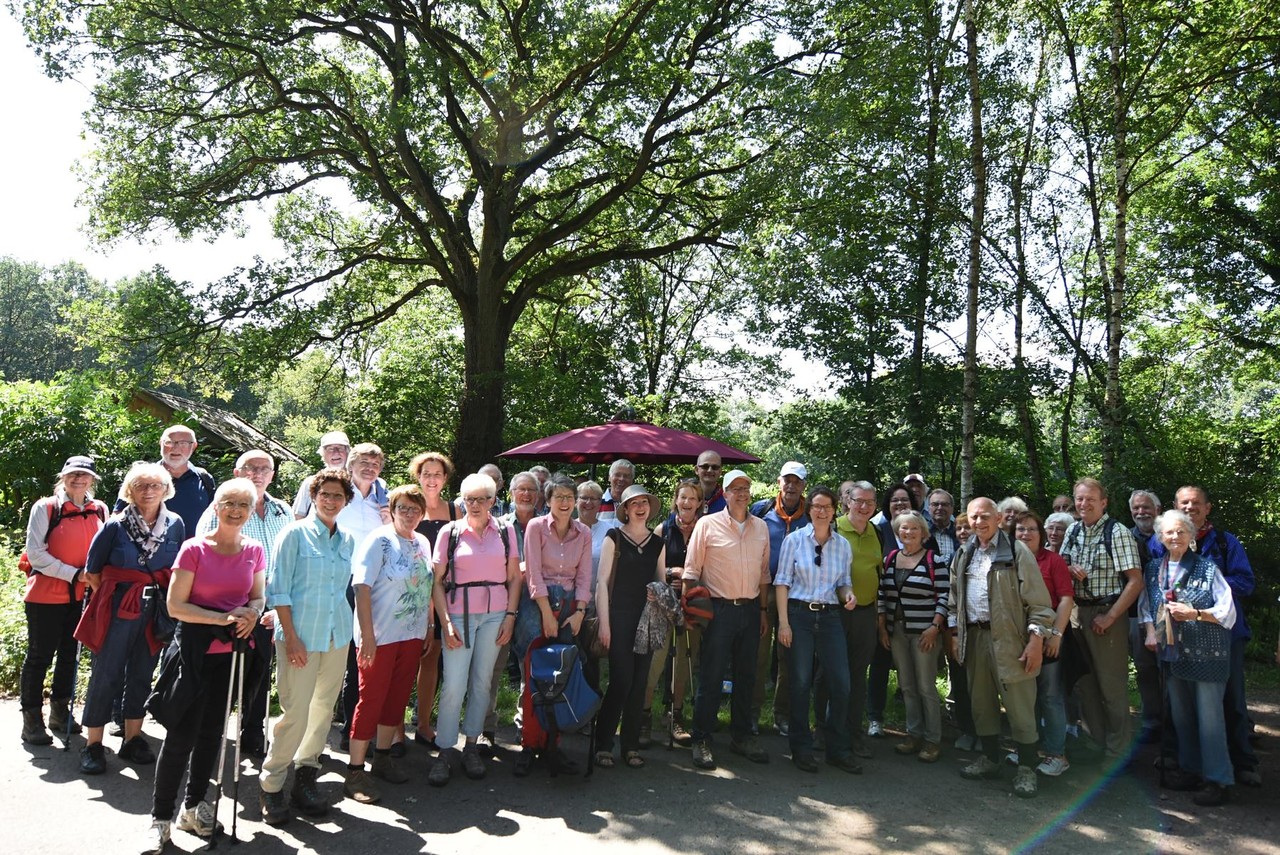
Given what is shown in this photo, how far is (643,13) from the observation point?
12227mm

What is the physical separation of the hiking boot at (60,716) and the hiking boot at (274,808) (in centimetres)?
210

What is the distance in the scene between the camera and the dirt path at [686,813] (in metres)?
4.03

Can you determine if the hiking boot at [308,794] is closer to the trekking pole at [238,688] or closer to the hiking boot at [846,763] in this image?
the trekking pole at [238,688]

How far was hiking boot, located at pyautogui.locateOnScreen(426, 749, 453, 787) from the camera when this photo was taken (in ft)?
15.7

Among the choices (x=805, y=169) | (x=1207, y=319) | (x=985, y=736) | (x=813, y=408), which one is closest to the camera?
(x=985, y=736)

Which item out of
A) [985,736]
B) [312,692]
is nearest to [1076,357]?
[985,736]

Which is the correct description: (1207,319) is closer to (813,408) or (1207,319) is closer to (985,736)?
(813,408)

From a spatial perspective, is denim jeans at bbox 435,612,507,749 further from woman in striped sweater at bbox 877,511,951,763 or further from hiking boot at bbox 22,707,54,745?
woman in striped sweater at bbox 877,511,951,763

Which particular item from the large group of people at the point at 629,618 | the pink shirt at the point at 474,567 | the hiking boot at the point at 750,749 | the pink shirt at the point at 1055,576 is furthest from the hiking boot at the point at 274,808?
the pink shirt at the point at 1055,576

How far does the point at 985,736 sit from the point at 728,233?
12.0 metres

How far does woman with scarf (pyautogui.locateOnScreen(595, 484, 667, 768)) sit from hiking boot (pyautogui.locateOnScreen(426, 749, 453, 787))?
99 centimetres

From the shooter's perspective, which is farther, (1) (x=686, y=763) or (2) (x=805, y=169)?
(2) (x=805, y=169)

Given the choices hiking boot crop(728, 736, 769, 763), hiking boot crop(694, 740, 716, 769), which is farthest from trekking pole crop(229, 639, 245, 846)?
hiking boot crop(728, 736, 769, 763)

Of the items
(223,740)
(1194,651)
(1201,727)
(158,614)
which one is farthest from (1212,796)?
(158,614)
